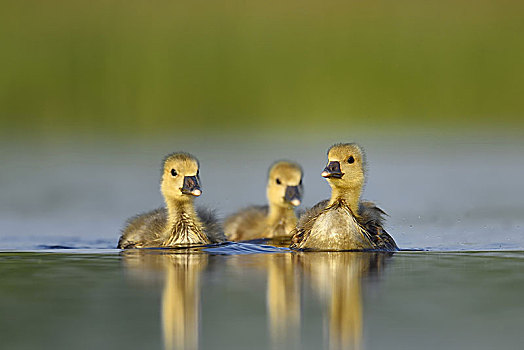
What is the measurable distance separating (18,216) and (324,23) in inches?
540

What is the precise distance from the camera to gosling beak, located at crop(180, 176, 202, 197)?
418 inches

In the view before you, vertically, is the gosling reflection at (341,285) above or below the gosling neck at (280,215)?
below

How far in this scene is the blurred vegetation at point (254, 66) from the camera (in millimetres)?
21453

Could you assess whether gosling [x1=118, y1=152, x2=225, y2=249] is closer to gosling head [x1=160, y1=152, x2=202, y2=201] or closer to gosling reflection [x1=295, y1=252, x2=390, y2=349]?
gosling head [x1=160, y1=152, x2=202, y2=201]

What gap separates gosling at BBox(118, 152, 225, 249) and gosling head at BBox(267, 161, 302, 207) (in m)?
1.22

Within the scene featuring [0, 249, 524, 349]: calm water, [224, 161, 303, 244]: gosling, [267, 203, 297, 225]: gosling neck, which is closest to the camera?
[0, 249, 524, 349]: calm water

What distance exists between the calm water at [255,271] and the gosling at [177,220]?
381 mm

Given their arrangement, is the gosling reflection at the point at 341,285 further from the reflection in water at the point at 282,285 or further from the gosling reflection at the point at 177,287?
the gosling reflection at the point at 177,287

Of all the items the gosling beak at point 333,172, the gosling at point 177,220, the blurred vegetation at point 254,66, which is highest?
the blurred vegetation at point 254,66

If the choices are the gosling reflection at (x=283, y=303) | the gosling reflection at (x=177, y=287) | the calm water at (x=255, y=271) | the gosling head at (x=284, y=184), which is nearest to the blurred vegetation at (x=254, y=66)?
the calm water at (x=255, y=271)

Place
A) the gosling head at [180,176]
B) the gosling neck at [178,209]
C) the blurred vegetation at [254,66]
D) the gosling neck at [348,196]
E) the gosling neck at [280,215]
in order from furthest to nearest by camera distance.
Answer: the blurred vegetation at [254,66]
the gosling neck at [280,215]
the gosling neck at [178,209]
the gosling head at [180,176]
the gosling neck at [348,196]

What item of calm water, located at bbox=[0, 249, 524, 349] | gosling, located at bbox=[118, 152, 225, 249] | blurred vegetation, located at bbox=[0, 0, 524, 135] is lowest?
calm water, located at bbox=[0, 249, 524, 349]

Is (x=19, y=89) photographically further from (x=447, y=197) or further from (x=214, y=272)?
(x=214, y=272)

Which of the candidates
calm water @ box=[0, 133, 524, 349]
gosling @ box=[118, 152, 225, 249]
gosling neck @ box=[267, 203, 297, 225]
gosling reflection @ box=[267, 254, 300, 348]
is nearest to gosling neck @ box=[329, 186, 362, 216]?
calm water @ box=[0, 133, 524, 349]
